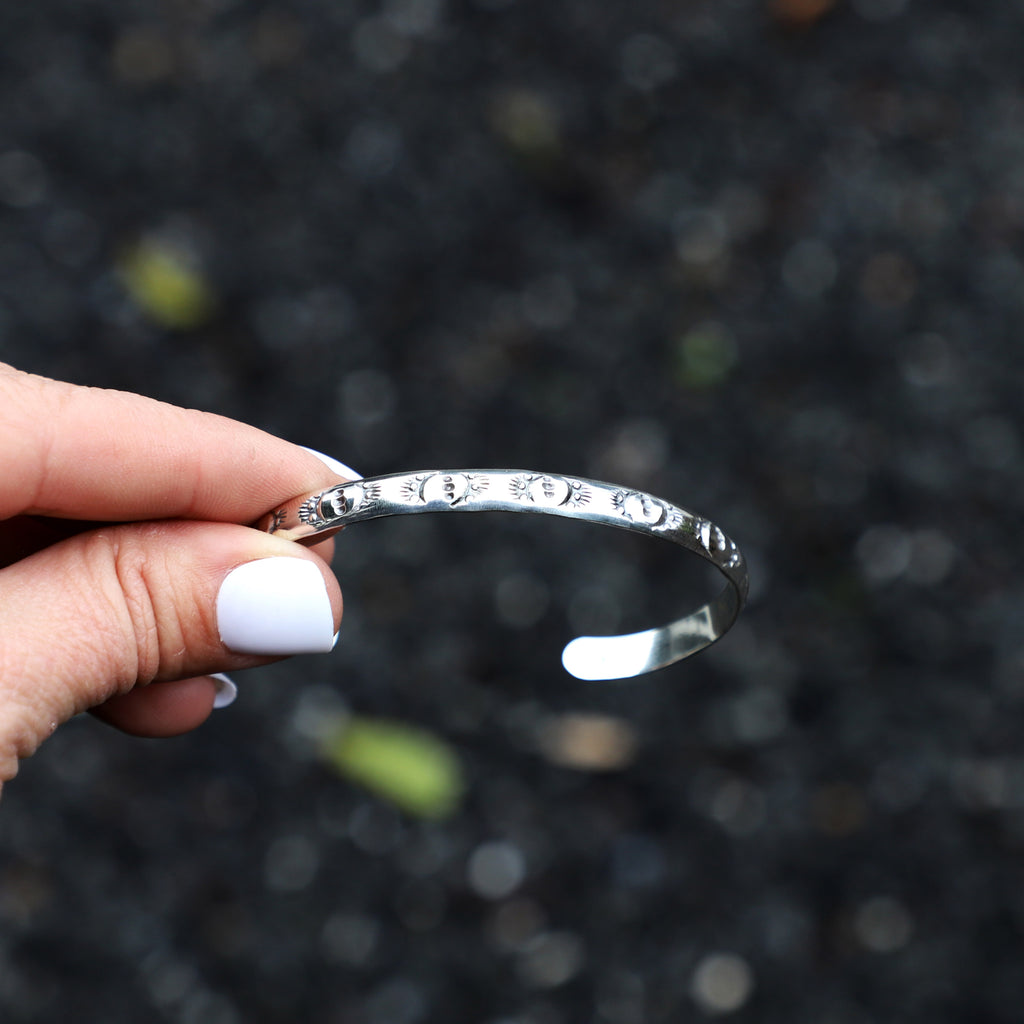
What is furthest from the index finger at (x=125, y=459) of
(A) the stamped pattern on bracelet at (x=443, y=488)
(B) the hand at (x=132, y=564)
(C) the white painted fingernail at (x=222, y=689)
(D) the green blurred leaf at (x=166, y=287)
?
(D) the green blurred leaf at (x=166, y=287)

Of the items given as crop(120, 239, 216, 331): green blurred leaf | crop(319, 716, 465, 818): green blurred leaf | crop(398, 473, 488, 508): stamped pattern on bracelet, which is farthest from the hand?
crop(120, 239, 216, 331): green blurred leaf

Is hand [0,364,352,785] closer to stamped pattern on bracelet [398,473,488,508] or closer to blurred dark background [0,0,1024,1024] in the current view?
stamped pattern on bracelet [398,473,488,508]

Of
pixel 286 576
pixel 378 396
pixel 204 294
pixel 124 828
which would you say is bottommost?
pixel 124 828

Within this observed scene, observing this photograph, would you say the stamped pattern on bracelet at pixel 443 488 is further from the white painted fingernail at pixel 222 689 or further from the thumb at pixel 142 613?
the white painted fingernail at pixel 222 689

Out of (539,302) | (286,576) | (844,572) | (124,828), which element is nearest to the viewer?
(286,576)

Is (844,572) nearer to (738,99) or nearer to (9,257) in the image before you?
(738,99)

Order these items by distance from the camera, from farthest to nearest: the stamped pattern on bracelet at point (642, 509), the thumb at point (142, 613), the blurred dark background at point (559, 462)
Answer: the blurred dark background at point (559, 462) → the stamped pattern on bracelet at point (642, 509) → the thumb at point (142, 613)

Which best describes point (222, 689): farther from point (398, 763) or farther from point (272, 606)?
point (398, 763)

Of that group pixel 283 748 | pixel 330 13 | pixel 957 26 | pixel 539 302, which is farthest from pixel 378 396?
pixel 957 26
